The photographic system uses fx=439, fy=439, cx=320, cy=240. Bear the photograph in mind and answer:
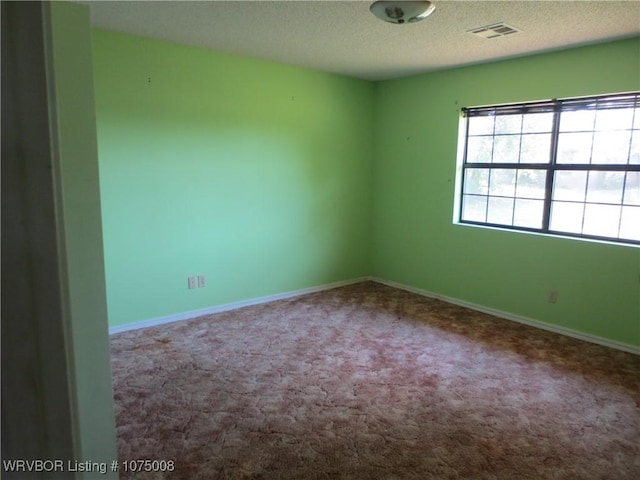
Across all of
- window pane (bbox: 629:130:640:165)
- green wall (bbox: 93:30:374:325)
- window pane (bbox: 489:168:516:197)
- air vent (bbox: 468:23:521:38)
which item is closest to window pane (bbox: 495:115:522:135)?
window pane (bbox: 489:168:516:197)

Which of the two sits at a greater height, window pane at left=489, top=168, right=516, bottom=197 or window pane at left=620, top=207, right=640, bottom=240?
window pane at left=489, top=168, right=516, bottom=197

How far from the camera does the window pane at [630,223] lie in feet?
11.3

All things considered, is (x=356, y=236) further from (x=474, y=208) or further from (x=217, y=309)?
(x=217, y=309)

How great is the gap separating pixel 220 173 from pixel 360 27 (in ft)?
5.93

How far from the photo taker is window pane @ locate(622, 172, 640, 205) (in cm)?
340

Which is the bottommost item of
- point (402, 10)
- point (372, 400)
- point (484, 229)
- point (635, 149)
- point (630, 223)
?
point (372, 400)

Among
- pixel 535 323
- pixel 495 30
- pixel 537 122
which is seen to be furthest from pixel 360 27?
pixel 535 323

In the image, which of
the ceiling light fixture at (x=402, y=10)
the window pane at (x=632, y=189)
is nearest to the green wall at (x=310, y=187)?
the window pane at (x=632, y=189)

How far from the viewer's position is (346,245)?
528 cm

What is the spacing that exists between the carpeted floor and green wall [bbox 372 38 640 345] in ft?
1.15

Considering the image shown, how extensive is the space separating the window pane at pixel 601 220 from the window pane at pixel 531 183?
1.36 ft

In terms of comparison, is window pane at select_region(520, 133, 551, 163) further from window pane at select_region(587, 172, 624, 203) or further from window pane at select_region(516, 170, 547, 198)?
window pane at select_region(587, 172, 624, 203)

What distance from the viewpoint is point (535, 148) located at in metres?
3.96

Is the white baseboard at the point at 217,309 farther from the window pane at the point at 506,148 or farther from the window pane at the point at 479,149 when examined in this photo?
the window pane at the point at 506,148
